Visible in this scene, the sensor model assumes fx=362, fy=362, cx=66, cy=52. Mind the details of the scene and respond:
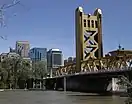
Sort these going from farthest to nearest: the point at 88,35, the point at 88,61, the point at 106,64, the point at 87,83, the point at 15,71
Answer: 1. the point at 88,35
2. the point at 15,71
3. the point at 88,61
4. the point at 87,83
5. the point at 106,64

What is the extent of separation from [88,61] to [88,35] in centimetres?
2484

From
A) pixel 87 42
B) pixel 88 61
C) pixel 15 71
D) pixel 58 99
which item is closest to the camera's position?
pixel 58 99

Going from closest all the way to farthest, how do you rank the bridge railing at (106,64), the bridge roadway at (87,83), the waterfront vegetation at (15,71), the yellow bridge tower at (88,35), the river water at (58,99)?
the river water at (58,99) < the bridge railing at (106,64) < the bridge roadway at (87,83) < the waterfront vegetation at (15,71) < the yellow bridge tower at (88,35)

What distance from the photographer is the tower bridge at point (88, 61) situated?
126875 mm

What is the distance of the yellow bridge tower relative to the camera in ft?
501

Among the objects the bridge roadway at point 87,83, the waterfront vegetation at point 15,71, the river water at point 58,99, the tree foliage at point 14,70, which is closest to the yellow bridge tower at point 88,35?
the bridge roadway at point 87,83

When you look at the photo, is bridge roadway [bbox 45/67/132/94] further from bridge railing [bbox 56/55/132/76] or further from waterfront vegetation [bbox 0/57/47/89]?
waterfront vegetation [bbox 0/57/47/89]

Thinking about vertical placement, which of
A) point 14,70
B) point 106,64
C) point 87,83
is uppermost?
point 106,64

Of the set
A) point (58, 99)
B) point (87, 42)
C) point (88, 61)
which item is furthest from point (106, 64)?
point (58, 99)

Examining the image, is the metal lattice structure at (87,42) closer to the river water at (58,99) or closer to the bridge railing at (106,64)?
the bridge railing at (106,64)

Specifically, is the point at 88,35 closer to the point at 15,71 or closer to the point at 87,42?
the point at 87,42

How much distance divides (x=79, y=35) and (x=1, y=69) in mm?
35745

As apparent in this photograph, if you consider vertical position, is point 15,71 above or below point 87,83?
above

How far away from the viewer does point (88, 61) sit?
139 meters
